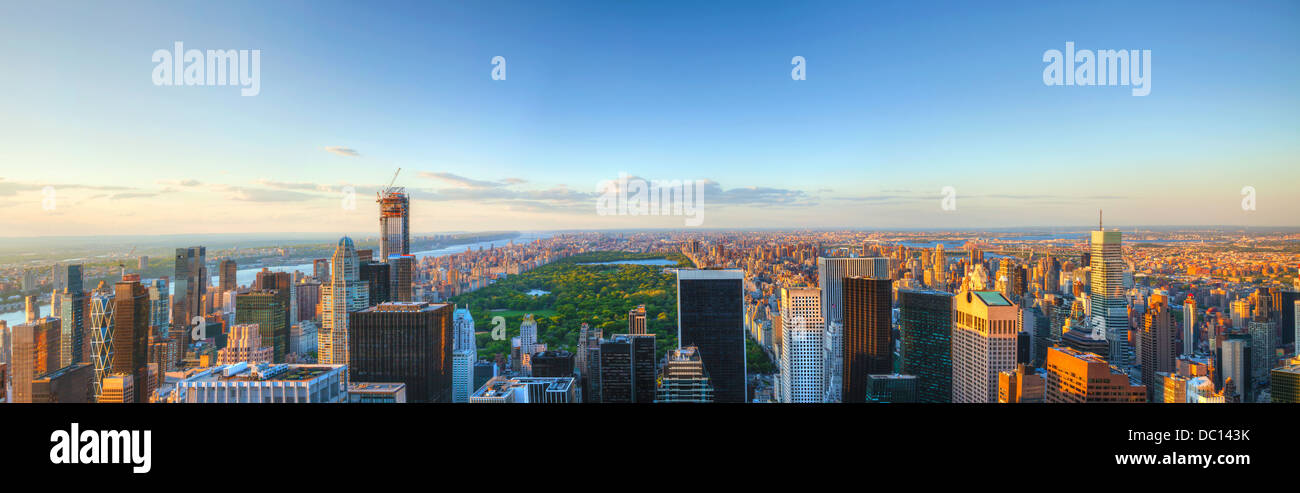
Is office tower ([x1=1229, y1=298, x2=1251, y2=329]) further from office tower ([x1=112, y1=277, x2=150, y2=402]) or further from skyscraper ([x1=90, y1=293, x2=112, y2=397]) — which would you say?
skyscraper ([x1=90, y1=293, x2=112, y2=397])

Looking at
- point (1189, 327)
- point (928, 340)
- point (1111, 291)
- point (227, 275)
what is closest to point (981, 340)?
point (928, 340)

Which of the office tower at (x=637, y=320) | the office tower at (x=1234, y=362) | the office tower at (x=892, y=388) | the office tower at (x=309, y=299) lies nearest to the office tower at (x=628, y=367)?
the office tower at (x=637, y=320)

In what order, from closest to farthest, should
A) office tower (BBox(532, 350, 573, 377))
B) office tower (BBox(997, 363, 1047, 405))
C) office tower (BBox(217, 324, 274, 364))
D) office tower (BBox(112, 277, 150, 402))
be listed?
office tower (BBox(997, 363, 1047, 405)), office tower (BBox(112, 277, 150, 402)), office tower (BBox(532, 350, 573, 377)), office tower (BBox(217, 324, 274, 364))

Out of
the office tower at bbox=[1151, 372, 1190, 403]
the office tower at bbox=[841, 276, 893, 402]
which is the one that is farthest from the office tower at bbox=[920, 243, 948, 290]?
the office tower at bbox=[1151, 372, 1190, 403]

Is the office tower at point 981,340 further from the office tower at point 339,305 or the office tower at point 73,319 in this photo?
the office tower at point 73,319

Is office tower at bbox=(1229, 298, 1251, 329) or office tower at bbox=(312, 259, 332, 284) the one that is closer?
office tower at bbox=(1229, 298, 1251, 329)

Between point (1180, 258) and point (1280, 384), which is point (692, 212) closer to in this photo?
point (1280, 384)

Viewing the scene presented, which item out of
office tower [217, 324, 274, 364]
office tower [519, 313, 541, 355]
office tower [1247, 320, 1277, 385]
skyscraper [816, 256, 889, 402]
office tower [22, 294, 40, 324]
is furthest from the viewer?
skyscraper [816, 256, 889, 402]
